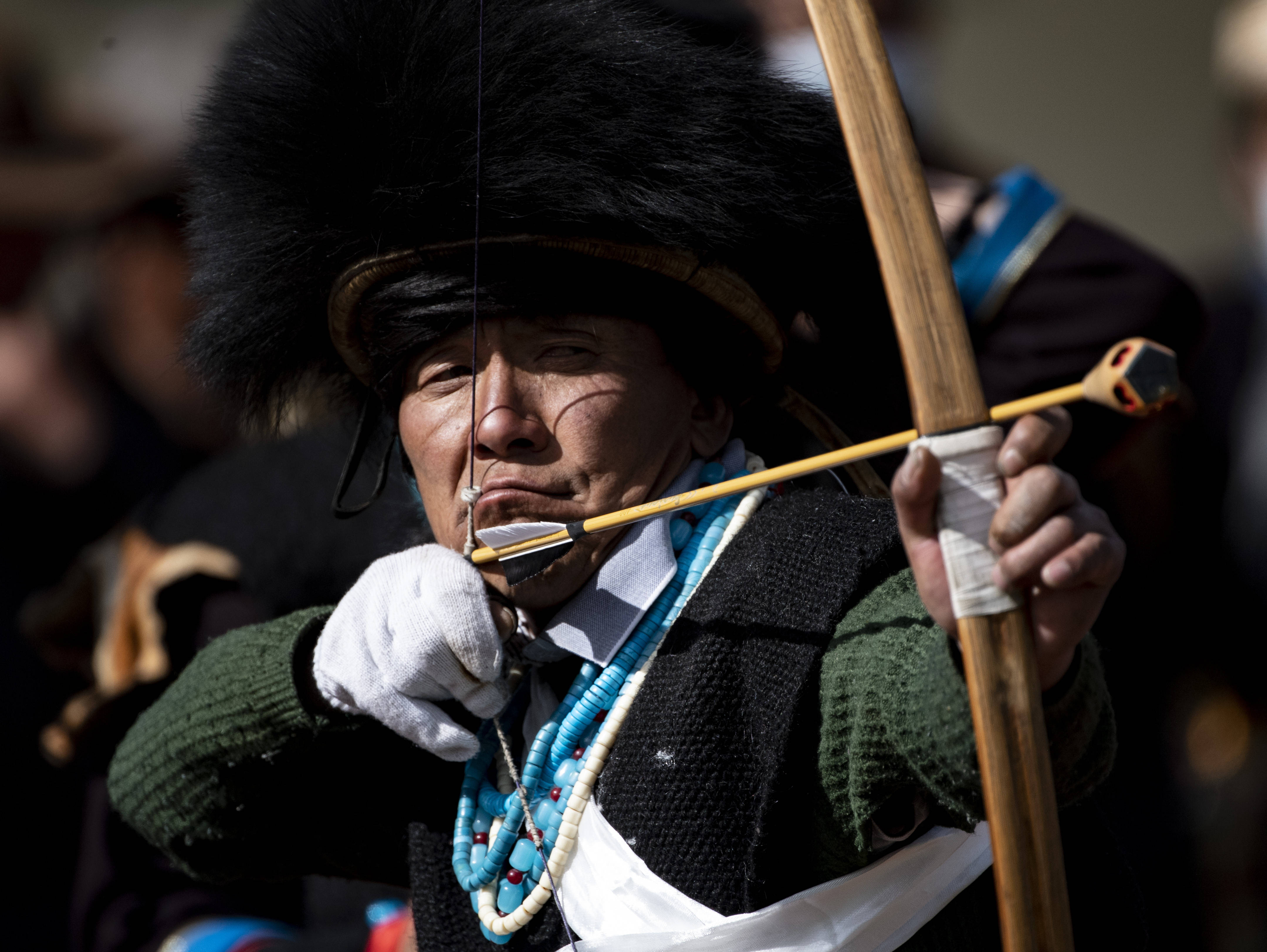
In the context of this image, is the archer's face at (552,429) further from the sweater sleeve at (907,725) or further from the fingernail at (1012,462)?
the fingernail at (1012,462)

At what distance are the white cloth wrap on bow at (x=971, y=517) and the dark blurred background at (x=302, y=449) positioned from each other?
752 millimetres

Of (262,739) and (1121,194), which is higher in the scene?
(262,739)

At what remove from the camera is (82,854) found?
2.79m

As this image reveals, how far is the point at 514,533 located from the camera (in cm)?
161

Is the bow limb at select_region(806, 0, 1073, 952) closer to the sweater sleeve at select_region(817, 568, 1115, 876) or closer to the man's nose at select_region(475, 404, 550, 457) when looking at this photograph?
the sweater sleeve at select_region(817, 568, 1115, 876)

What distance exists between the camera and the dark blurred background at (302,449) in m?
2.68

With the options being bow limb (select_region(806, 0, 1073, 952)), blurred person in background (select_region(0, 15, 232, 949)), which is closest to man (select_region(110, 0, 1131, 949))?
bow limb (select_region(806, 0, 1073, 952))

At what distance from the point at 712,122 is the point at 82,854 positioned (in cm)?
196

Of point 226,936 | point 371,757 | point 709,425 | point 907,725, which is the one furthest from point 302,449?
point 907,725

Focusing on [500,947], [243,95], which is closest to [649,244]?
[243,95]

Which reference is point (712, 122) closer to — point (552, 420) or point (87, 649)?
point (552, 420)

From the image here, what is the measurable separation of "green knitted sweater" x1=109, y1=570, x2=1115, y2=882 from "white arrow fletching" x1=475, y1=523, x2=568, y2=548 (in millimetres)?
A: 329

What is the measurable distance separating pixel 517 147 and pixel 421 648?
58 cm

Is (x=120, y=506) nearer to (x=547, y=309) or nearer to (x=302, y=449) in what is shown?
(x=302, y=449)
